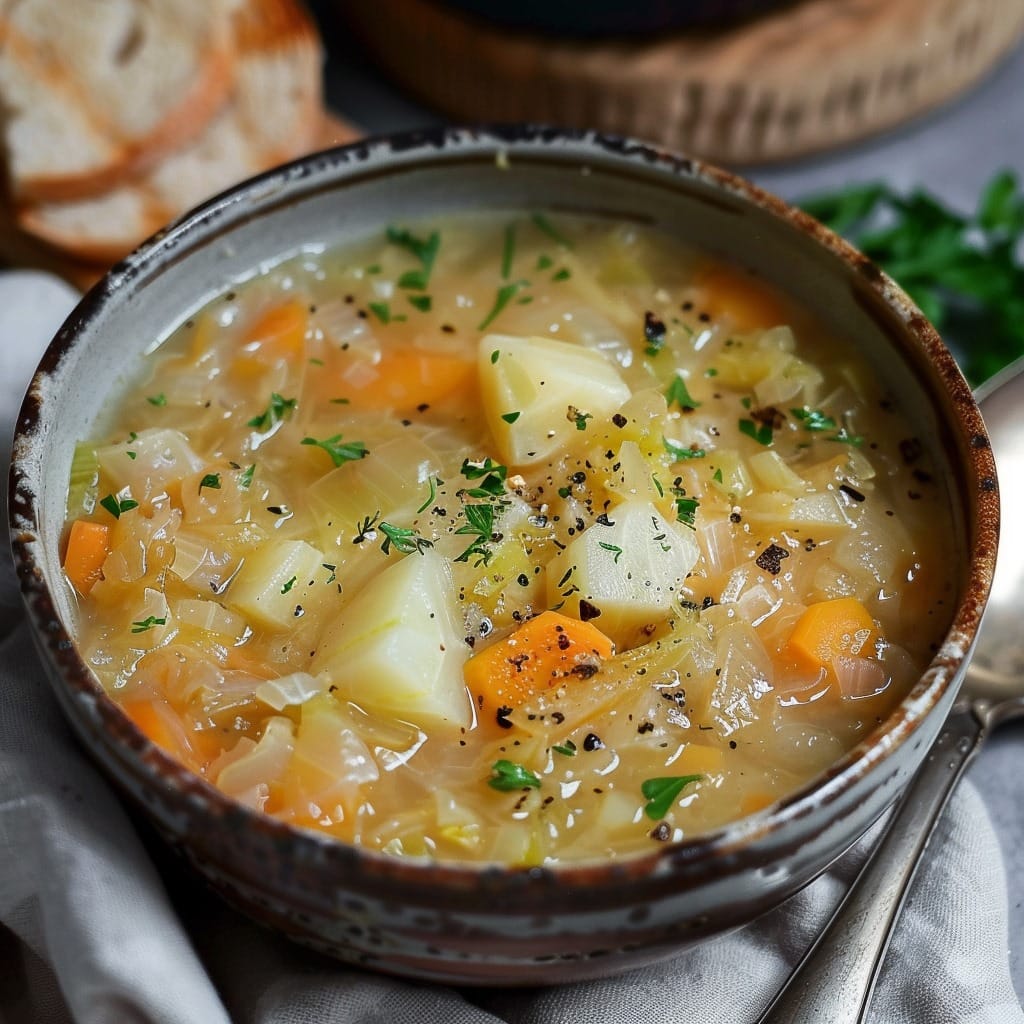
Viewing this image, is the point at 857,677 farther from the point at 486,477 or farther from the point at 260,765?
the point at 260,765

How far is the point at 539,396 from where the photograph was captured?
8.30 feet

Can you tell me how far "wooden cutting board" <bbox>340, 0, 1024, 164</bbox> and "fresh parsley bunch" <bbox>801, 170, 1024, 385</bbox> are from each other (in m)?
0.37

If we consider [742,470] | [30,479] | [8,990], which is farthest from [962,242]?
[8,990]

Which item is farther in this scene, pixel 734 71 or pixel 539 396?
pixel 734 71

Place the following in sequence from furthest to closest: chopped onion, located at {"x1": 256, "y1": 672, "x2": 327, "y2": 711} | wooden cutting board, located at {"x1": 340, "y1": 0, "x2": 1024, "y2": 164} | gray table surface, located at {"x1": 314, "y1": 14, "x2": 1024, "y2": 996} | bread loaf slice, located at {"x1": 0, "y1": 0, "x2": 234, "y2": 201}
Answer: gray table surface, located at {"x1": 314, "y1": 14, "x2": 1024, "y2": 996}
wooden cutting board, located at {"x1": 340, "y1": 0, "x2": 1024, "y2": 164}
bread loaf slice, located at {"x1": 0, "y1": 0, "x2": 234, "y2": 201}
chopped onion, located at {"x1": 256, "y1": 672, "x2": 327, "y2": 711}

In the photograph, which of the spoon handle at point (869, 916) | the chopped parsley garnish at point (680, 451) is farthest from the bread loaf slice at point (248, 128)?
the spoon handle at point (869, 916)

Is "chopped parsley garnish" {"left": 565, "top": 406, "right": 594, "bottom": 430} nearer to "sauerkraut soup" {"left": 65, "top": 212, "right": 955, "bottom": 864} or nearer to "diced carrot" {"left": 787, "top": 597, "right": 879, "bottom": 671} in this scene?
"sauerkraut soup" {"left": 65, "top": 212, "right": 955, "bottom": 864}

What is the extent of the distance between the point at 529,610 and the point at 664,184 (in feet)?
3.69

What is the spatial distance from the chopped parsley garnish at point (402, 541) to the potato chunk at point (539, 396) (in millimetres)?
269

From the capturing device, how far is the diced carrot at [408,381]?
2703mm

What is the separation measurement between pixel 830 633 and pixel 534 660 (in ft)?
1.81

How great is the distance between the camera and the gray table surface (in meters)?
4.37

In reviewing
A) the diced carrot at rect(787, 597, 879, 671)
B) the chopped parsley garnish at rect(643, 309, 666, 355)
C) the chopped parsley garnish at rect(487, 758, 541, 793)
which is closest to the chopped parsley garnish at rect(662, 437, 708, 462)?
the chopped parsley garnish at rect(643, 309, 666, 355)

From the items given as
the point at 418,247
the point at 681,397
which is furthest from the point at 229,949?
the point at 418,247
